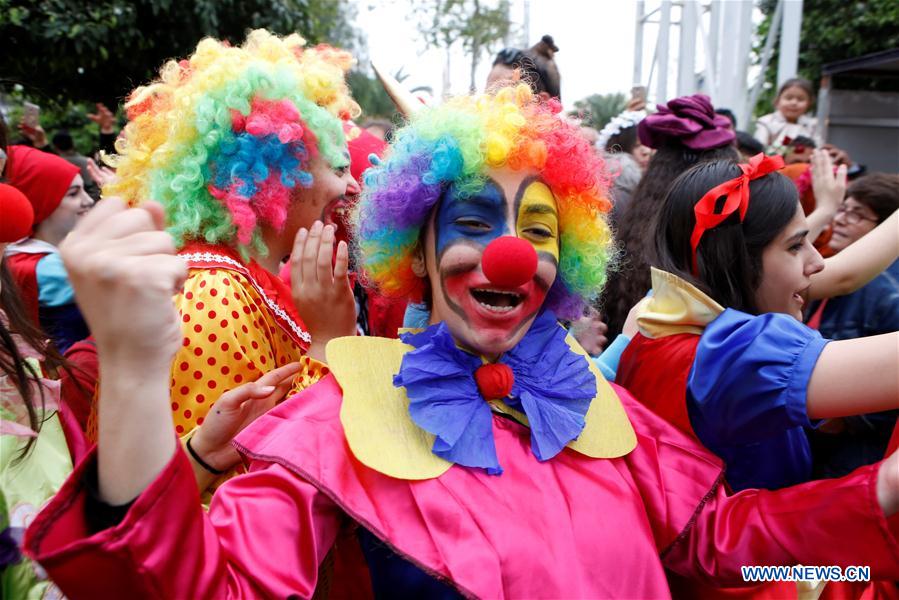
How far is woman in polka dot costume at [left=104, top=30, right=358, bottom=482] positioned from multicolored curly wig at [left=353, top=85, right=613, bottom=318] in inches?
8.2

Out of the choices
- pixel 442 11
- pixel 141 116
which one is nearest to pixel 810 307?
pixel 141 116

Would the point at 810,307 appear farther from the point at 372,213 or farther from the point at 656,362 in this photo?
the point at 372,213

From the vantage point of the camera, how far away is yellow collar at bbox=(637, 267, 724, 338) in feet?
5.28

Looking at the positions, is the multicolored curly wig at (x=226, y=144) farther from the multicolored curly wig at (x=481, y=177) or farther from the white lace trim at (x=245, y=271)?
the multicolored curly wig at (x=481, y=177)

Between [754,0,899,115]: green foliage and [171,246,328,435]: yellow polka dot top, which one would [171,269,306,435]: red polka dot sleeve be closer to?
[171,246,328,435]: yellow polka dot top

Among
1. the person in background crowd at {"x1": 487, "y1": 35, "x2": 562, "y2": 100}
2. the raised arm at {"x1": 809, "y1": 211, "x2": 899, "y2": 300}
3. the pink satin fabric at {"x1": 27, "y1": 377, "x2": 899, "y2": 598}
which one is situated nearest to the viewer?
the pink satin fabric at {"x1": 27, "y1": 377, "x2": 899, "y2": 598}

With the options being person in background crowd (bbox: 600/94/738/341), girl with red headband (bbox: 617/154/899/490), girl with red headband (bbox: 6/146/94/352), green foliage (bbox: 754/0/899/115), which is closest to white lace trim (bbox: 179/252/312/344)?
girl with red headband (bbox: 617/154/899/490)

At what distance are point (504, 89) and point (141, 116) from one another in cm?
108

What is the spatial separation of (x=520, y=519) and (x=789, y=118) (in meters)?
5.00

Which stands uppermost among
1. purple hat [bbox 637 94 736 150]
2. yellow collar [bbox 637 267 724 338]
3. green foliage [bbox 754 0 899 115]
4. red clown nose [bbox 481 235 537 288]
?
green foliage [bbox 754 0 899 115]

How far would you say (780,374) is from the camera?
137 cm

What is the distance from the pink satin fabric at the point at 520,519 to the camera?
114cm

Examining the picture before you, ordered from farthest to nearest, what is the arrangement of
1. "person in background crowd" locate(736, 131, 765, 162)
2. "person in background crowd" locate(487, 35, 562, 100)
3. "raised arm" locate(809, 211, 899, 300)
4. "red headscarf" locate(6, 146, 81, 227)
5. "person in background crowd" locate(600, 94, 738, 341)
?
"person in background crowd" locate(736, 131, 765, 162), "person in background crowd" locate(487, 35, 562, 100), "red headscarf" locate(6, 146, 81, 227), "person in background crowd" locate(600, 94, 738, 341), "raised arm" locate(809, 211, 899, 300)

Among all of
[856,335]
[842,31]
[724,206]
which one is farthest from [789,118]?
[842,31]
